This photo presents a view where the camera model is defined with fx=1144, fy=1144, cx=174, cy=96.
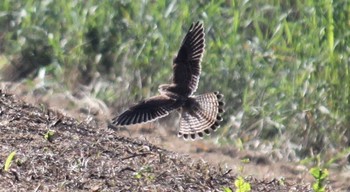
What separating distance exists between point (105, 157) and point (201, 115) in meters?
0.62

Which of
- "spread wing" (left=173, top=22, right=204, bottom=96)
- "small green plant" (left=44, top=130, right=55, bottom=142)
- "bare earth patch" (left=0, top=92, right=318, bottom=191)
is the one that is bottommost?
"bare earth patch" (left=0, top=92, right=318, bottom=191)

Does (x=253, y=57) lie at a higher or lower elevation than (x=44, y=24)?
lower

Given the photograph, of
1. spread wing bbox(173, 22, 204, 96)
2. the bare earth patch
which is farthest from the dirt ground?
spread wing bbox(173, 22, 204, 96)

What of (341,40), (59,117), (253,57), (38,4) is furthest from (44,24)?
(341,40)

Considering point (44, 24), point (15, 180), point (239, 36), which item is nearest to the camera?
point (15, 180)

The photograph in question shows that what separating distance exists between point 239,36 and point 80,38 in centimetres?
113

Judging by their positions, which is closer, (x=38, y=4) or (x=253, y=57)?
(x=253, y=57)

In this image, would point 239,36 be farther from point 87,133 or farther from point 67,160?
point 67,160

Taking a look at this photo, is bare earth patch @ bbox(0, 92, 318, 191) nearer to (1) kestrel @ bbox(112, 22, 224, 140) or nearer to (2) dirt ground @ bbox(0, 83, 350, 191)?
(2) dirt ground @ bbox(0, 83, 350, 191)

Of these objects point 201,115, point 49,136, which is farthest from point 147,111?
point 49,136

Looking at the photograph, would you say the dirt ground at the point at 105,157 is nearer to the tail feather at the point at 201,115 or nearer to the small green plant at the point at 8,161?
the small green plant at the point at 8,161

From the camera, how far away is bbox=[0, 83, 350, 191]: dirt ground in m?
5.97

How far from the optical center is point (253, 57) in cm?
722

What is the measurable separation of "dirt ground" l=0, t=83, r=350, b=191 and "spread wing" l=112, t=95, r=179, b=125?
0.30 meters
